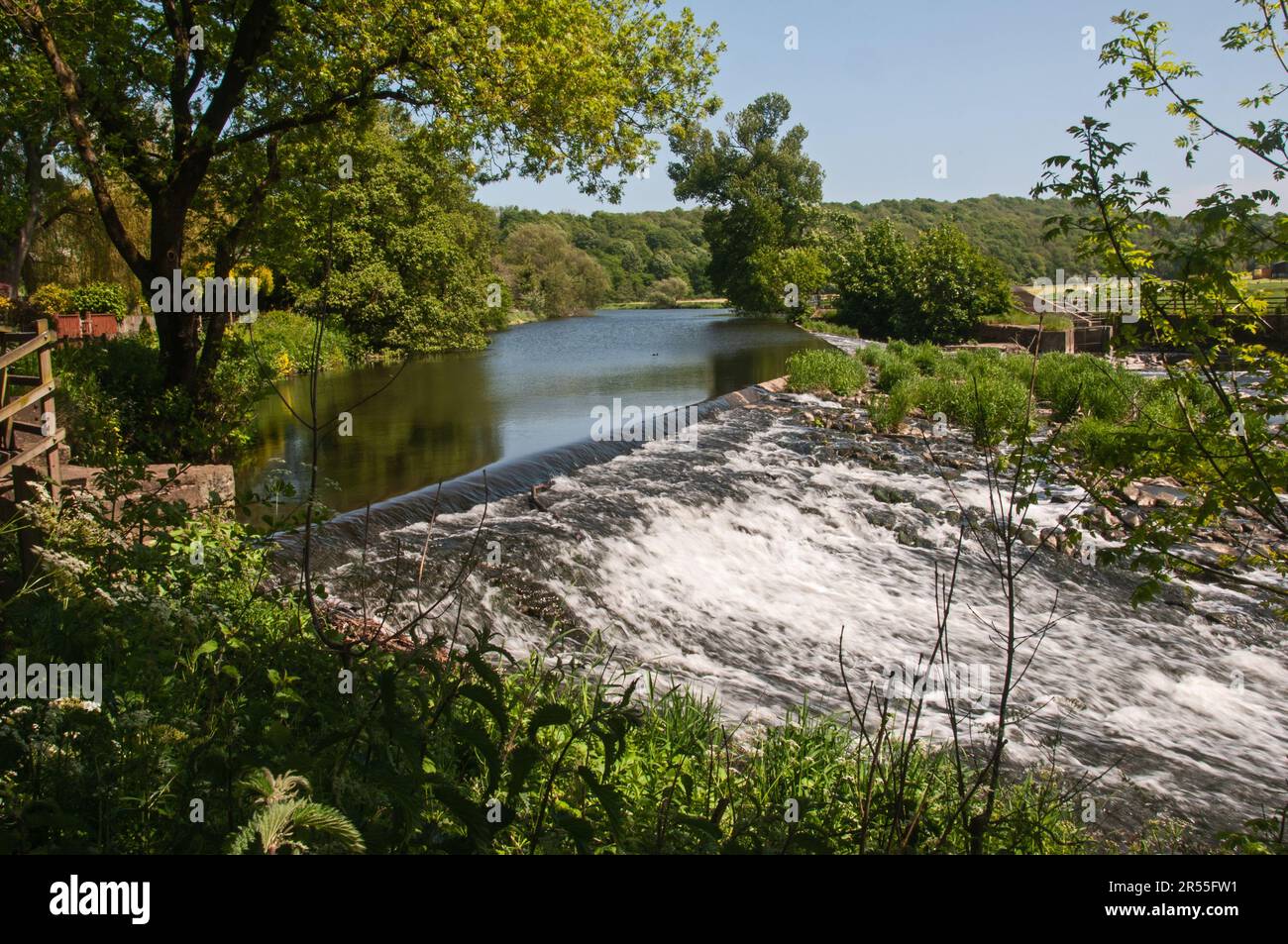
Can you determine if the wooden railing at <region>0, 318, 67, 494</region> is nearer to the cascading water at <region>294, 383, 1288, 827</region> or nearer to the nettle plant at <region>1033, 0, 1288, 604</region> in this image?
the cascading water at <region>294, 383, 1288, 827</region>

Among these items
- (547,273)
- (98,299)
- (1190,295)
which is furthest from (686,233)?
(1190,295)

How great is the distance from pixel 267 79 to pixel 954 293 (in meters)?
26.1

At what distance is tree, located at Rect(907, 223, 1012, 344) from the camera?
103 ft

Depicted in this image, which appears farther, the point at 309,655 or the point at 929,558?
the point at 929,558

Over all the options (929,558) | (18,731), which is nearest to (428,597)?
(18,731)

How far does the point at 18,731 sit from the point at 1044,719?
5485mm

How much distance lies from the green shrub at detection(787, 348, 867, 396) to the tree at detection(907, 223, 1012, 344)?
Result: 522 inches

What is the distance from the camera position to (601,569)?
7699 millimetres

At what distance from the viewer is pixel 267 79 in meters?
11.3

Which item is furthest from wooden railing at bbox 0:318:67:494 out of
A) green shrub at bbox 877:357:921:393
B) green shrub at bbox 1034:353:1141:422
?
green shrub at bbox 877:357:921:393

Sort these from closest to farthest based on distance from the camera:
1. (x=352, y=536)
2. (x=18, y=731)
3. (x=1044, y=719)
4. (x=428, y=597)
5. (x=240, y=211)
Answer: (x=18, y=731) < (x=1044, y=719) < (x=428, y=597) < (x=352, y=536) < (x=240, y=211)

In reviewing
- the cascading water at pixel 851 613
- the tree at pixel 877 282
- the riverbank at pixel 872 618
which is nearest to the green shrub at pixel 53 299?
the cascading water at pixel 851 613
